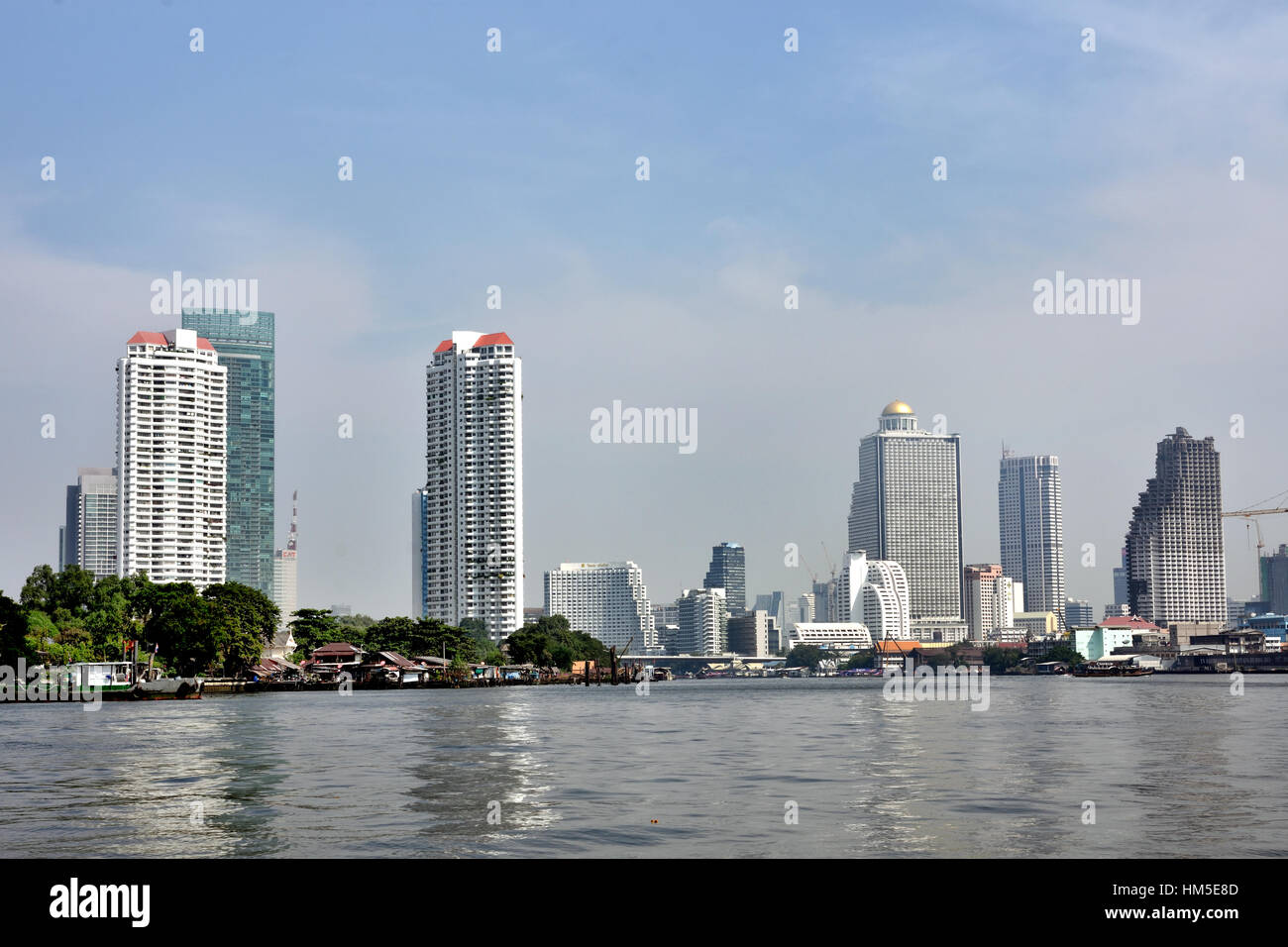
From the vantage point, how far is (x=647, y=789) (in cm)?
3403

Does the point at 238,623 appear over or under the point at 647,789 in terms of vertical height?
under

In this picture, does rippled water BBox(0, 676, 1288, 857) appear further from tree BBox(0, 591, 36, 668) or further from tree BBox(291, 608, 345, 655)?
tree BBox(291, 608, 345, 655)

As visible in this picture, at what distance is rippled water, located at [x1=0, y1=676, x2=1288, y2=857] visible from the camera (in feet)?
79.6

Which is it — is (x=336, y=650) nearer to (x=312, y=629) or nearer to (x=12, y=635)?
(x=312, y=629)

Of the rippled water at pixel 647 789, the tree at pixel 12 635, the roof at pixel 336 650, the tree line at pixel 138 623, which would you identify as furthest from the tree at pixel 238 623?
the rippled water at pixel 647 789

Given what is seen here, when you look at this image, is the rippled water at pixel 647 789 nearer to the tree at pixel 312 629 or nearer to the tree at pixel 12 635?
the tree at pixel 12 635

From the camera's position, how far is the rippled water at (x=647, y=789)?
2425cm

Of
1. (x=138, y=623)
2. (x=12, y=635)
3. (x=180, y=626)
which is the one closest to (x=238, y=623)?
(x=180, y=626)
